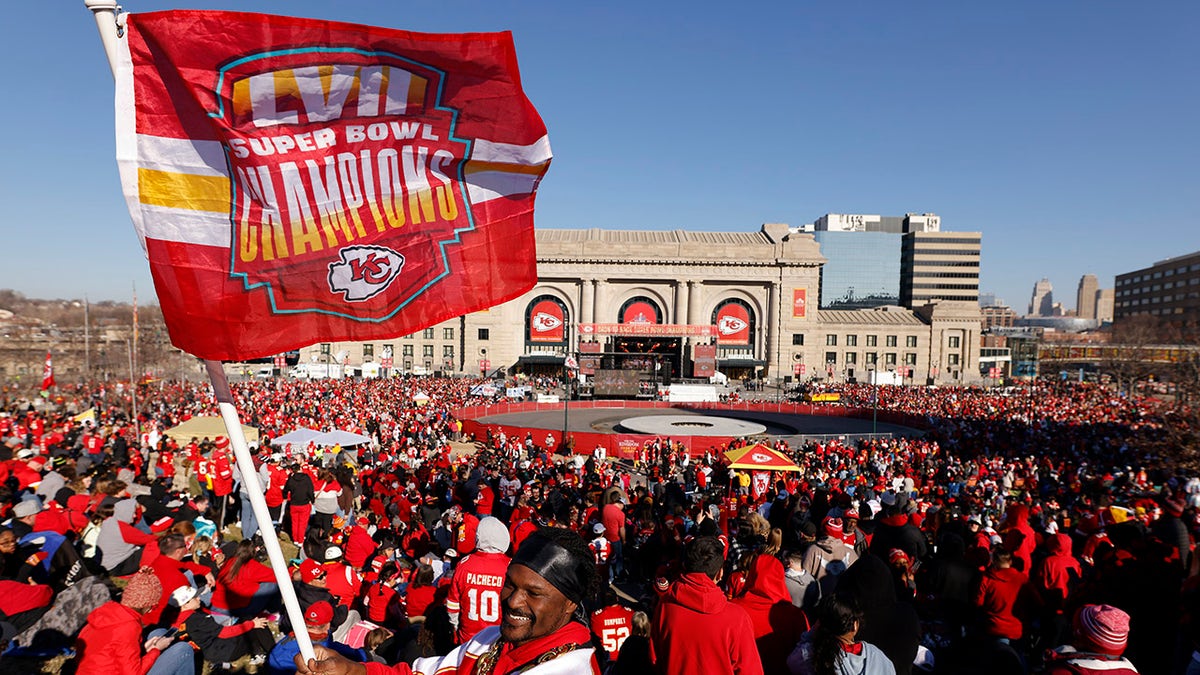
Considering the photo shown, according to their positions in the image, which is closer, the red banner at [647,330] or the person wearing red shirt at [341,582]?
the person wearing red shirt at [341,582]

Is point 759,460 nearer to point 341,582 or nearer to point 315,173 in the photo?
A: point 341,582

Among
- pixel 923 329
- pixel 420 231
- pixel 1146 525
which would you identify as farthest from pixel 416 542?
pixel 923 329

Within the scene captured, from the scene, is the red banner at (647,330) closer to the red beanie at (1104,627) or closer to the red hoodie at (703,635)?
the red hoodie at (703,635)

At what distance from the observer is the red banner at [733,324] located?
240ft

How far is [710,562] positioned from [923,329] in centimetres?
8320

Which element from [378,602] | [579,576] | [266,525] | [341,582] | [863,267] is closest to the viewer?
[579,576]

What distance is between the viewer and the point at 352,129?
12.4ft

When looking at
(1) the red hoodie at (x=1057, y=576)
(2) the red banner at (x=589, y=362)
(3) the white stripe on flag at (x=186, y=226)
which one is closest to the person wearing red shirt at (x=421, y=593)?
(3) the white stripe on flag at (x=186, y=226)

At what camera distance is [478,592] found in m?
4.80

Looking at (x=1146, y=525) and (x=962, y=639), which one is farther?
(x=1146, y=525)

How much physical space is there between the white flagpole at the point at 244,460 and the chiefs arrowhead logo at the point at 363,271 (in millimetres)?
917

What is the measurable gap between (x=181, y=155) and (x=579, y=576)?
3.23m

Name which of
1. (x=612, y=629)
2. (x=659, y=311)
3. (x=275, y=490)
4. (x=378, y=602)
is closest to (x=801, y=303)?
(x=659, y=311)

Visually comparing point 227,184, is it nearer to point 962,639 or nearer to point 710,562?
point 710,562
